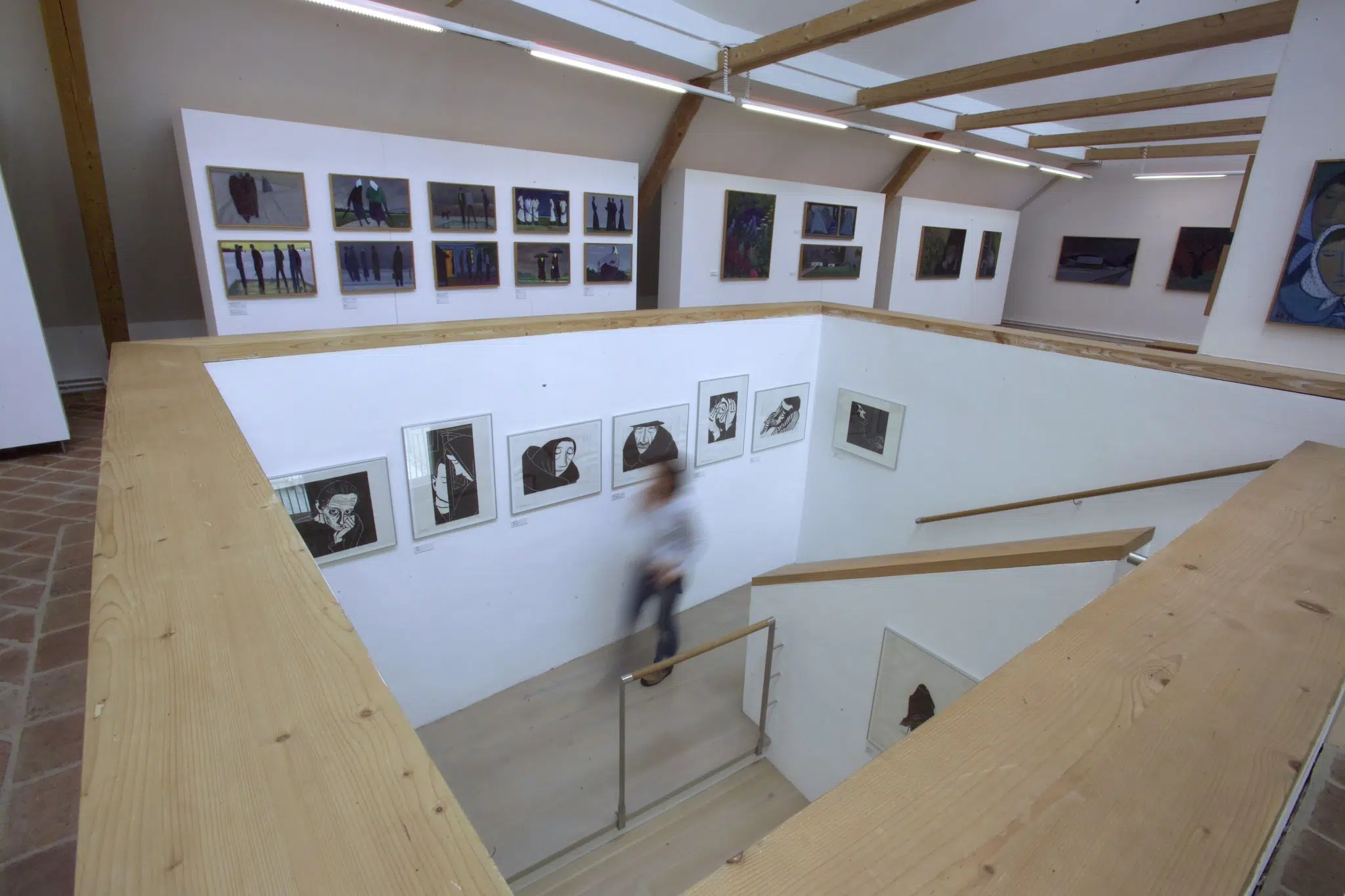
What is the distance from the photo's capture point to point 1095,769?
35.5 inches

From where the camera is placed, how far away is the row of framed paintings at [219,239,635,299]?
555 centimetres

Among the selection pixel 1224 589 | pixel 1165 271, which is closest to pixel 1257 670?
pixel 1224 589

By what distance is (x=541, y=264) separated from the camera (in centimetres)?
738

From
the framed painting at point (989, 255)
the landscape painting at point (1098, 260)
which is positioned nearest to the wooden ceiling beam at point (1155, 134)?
the framed painting at point (989, 255)

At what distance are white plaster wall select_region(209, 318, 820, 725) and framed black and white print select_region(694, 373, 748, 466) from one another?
0.33 feet

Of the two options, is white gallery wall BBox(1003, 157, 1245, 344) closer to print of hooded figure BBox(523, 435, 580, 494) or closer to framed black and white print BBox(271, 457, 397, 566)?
print of hooded figure BBox(523, 435, 580, 494)

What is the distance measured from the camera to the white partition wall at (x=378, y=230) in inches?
207

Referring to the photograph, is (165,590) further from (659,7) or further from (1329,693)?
(659,7)

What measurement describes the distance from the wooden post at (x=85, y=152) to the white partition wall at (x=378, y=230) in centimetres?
58

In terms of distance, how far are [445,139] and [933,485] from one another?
6.02m

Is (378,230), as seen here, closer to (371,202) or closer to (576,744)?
(371,202)

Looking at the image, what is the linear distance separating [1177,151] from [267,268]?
14.7m

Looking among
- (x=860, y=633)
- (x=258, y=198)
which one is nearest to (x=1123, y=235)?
(x=860, y=633)

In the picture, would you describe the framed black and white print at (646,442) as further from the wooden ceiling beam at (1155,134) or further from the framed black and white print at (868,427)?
the wooden ceiling beam at (1155,134)
